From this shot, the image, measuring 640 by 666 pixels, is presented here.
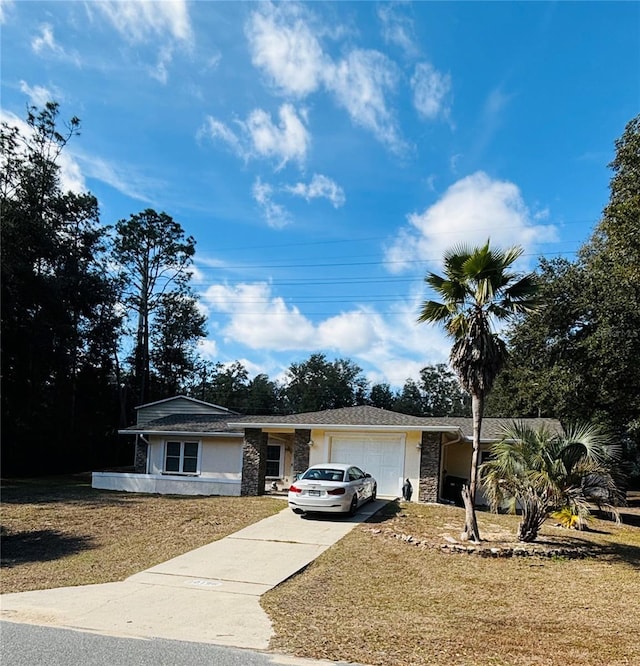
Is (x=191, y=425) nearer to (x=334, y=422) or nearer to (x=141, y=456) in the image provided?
(x=141, y=456)

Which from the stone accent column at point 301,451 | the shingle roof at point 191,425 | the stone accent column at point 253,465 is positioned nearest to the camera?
the stone accent column at point 253,465

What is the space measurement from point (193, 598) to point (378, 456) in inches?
456

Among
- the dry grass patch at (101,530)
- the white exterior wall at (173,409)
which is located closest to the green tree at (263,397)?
the white exterior wall at (173,409)

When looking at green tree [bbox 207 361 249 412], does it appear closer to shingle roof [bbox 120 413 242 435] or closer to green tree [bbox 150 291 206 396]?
green tree [bbox 150 291 206 396]

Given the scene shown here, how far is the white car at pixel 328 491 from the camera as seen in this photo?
13445mm

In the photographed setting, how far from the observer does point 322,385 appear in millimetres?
59781

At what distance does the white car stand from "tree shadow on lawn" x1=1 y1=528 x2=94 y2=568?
4946 mm

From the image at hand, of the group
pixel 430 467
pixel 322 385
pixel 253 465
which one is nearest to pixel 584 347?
pixel 430 467

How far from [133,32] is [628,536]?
1733cm

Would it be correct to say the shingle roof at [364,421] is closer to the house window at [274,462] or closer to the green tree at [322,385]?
the house window at [274,462]

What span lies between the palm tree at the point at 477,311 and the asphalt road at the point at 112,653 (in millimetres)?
7093

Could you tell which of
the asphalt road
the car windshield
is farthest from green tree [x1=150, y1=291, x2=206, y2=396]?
the asphalt road

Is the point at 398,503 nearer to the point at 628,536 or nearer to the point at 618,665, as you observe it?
the point at 628,536

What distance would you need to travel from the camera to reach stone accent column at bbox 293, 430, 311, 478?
62.0 feet
